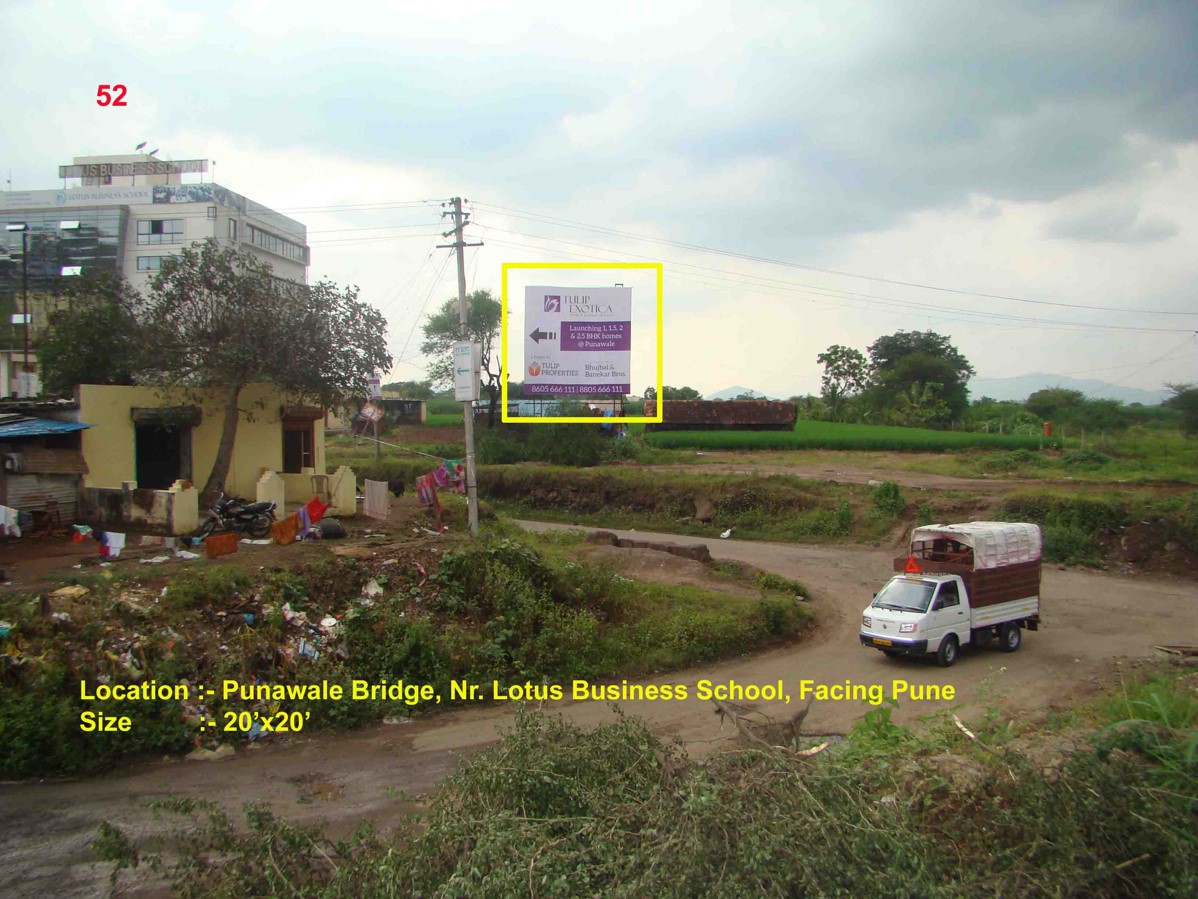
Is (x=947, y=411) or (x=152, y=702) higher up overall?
(x=947, y=411)

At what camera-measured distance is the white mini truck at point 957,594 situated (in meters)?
12.8

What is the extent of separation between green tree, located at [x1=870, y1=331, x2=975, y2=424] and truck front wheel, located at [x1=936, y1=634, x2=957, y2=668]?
139ft

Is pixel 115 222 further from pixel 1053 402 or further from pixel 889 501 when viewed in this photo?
pixel 1053 402

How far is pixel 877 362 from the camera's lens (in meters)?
63.8

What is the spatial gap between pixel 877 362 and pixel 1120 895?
6320 cm

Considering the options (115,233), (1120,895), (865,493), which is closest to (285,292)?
(1120,895)

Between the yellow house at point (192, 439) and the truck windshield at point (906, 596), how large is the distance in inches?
502

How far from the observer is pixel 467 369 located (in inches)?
595

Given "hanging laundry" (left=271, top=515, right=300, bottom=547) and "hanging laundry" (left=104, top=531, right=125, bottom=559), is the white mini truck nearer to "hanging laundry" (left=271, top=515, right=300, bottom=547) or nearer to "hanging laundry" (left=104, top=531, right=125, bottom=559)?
"hanging laundry" (left=271, top=515, right=300, bottom=547)

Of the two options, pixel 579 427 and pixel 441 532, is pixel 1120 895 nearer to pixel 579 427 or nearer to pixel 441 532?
pixel 441 532

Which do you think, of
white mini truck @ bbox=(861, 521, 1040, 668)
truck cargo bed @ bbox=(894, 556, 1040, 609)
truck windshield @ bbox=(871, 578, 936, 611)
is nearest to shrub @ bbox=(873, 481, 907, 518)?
white mini truck @ bbox=(861, 521, 1040, 668)

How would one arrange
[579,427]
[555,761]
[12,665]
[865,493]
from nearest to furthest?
[555,761], [12,665], [865,493], [579,427]

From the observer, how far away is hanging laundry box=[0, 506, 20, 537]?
12922 millimetres

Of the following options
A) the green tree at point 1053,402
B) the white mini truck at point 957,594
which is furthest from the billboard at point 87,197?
the green tree at point 1053,402
